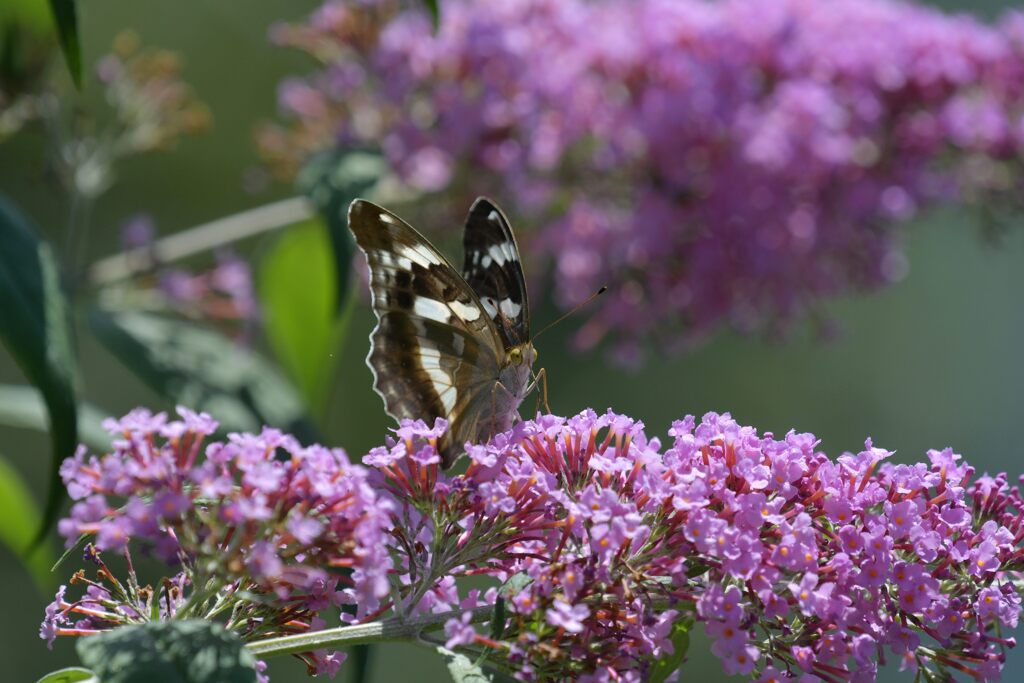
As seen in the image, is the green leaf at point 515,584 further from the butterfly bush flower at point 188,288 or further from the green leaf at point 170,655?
the butterfly bush flower at point 188,288

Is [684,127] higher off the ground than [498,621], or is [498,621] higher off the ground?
[684,127]

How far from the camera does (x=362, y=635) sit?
3.55ft

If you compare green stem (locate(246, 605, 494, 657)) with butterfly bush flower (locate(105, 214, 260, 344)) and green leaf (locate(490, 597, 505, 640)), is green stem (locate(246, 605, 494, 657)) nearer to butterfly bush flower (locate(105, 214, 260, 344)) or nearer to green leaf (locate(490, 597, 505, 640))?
green leaf (locate(490, 597, 505, 640))

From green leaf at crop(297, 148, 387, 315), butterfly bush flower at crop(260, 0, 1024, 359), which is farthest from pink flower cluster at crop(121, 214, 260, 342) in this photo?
green leaf at crop(297, 148, 387, 315)

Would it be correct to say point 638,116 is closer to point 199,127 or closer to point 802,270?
point 802,270

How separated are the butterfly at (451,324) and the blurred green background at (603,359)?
282cm

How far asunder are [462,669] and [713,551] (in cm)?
25

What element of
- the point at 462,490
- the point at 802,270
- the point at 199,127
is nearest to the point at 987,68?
the point at 802,270

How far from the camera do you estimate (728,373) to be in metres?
7.50

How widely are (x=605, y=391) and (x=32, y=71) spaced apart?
16.1ft

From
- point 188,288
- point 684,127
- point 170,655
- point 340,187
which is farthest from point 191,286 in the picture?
point 170,655

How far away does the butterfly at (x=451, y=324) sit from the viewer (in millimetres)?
1480

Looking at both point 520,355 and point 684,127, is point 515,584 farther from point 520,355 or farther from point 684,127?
point 684,127

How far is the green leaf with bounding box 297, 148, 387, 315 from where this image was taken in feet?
5.73
